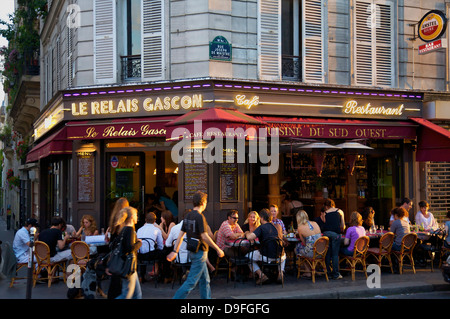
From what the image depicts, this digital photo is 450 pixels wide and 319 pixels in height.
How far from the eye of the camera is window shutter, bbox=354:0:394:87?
13406mm

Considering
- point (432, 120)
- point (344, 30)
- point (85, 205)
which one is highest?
point (344, 30)

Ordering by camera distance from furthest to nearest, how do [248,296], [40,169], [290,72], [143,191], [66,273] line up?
[40,169]
[143,191]
[290,72]
[66,273]
[248,296]

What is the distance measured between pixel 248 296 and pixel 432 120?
26.2 ft

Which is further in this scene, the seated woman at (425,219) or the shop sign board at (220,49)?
the seated woman at (425,219)

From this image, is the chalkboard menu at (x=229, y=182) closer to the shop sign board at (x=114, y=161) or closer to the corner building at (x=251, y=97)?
the corner building at (x=251, y=97)

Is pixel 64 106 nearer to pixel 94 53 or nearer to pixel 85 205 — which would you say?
pixel 94 53

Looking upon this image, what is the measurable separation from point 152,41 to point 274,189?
15.4ft

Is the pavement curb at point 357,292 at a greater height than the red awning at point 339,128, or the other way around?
the red awning at point 339,128

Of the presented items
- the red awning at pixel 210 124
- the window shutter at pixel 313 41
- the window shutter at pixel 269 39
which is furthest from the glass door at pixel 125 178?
the window shutter at pixel 313 41

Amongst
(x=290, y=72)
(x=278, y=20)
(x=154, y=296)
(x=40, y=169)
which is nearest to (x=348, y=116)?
A: (x=290, y=72)

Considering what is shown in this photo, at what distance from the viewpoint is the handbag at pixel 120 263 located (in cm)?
659

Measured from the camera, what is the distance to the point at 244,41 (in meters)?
12.1

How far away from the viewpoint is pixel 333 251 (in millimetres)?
10234

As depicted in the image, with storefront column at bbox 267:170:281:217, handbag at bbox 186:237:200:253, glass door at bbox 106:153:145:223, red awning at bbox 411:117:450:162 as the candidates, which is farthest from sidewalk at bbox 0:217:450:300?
red awning at bbox 411:117:450:162
